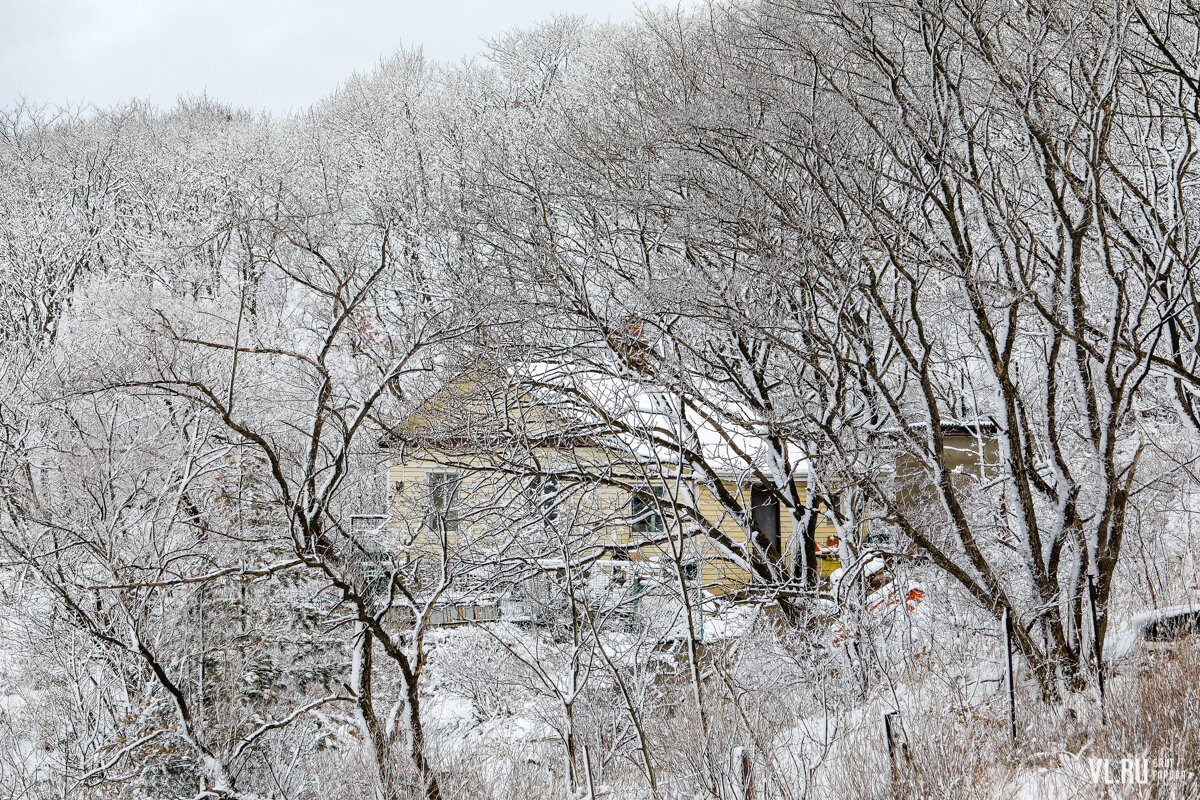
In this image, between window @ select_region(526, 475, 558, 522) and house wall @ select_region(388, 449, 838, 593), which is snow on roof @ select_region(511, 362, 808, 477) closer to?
house wall @ select_region(388, 449, 838, 593)

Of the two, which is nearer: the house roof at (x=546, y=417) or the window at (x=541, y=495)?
the window at (x=541, y=495)

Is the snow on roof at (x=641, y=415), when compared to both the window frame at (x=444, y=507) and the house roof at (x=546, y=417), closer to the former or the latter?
the house roof at (x=546, y=417)

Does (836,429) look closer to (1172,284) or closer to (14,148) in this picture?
(1172,284)

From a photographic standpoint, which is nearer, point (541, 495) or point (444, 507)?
point (444, 507)

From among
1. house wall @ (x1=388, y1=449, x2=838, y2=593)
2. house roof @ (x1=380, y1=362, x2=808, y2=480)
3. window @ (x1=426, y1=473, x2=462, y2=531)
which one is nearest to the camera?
window @ (x1=426, y1=473, x2=462, y2=531)

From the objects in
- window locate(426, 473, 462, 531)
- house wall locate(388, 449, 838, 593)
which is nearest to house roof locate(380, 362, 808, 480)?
house wall locate(388, 449, 838, 593)

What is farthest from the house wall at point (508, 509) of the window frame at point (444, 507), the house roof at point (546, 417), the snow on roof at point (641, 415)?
the snow on roof at point (641, 415)

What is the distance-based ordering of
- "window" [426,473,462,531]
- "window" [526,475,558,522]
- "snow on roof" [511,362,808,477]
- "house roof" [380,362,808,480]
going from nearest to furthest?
"window" [426,473,462,531] → "snow on roof" [511,362,808,477] → "window" [526,475,558,522] → "house roof" [380,362,808,480]

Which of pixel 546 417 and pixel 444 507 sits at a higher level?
pixel 546 417

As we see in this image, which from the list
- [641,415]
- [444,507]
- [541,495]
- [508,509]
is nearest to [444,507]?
[444,507]

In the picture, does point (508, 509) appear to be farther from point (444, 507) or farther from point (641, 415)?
point (444, 507)

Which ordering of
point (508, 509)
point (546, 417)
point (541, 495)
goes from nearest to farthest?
1. point (508, 509)
2. point (546, 417)
3. point (541, 495)

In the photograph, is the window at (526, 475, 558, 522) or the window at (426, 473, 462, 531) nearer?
the window at (426, 473, 462, 531)

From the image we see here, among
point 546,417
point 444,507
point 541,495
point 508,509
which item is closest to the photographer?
point 444,507
